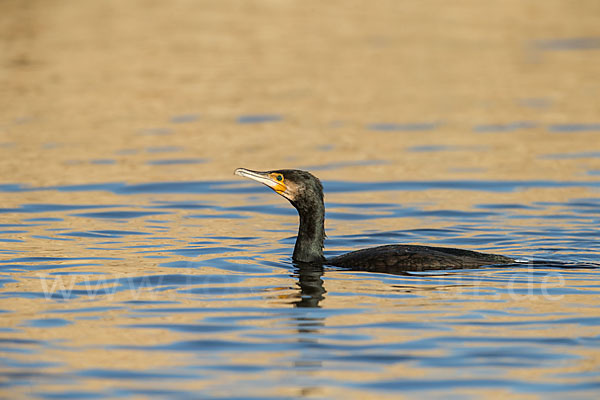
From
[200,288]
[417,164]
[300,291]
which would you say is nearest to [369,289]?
[300,291]

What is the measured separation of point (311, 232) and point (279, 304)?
6.63 ft

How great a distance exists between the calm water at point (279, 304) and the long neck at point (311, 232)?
290 mm

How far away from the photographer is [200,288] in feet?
38.2

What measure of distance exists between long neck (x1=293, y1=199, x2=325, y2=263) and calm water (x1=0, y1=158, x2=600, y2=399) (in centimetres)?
29

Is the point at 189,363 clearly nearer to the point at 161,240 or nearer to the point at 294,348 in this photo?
the point at 294,348

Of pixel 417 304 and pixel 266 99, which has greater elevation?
pixel 266 99

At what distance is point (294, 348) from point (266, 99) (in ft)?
58.8

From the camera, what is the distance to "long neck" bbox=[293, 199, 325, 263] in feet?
42.1

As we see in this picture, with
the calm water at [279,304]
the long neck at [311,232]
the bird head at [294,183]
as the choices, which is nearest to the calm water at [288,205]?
the calm water at [279,304]

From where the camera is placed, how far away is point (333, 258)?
43.1ft

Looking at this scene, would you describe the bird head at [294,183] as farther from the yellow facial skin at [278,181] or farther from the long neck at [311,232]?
the long neck at [311,232]

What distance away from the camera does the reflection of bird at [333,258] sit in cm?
1222

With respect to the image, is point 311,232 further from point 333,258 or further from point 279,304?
point 279,304

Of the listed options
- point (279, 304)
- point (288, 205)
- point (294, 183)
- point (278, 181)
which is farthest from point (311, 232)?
point (288, 205)
